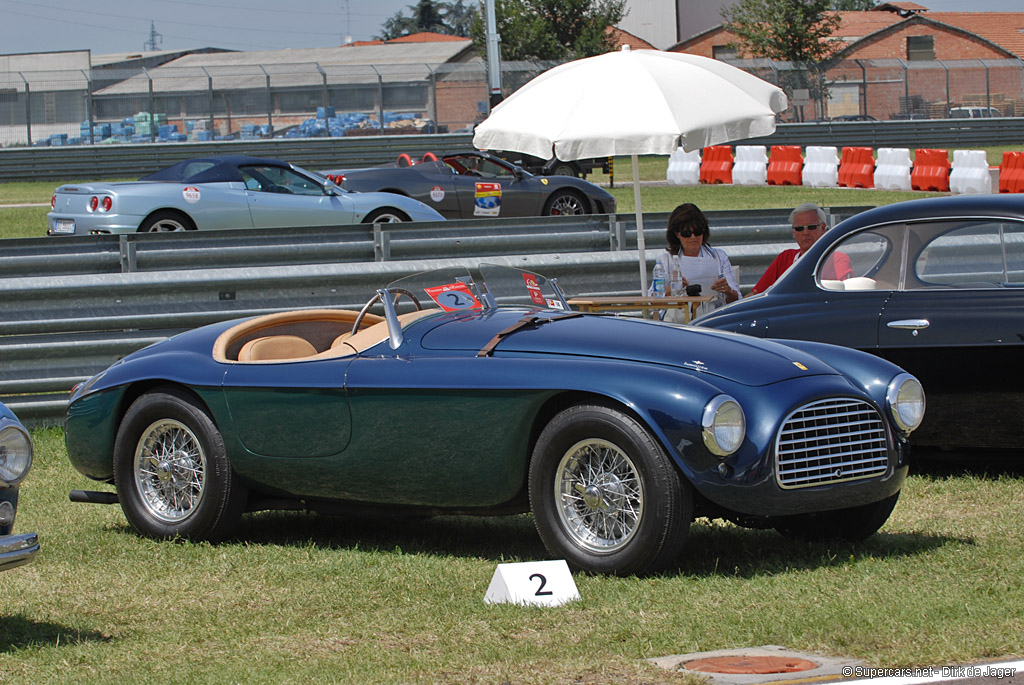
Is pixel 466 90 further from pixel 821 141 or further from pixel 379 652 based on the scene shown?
pixel 379 652

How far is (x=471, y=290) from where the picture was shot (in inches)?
243

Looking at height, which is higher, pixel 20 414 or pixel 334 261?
pixel 334 261

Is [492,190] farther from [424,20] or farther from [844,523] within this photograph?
[424,20]

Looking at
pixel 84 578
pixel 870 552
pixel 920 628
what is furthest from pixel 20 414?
pixel 920 628

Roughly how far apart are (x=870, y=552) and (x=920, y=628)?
1.25 metres

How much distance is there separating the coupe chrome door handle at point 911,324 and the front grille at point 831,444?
1604mm

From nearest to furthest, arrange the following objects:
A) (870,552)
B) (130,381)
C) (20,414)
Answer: (870,552) → (130,381) → (20,414)

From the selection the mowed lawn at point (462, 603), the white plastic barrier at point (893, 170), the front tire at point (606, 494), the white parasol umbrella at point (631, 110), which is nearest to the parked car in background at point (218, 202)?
the white parasol umbrella at point (631, 110)

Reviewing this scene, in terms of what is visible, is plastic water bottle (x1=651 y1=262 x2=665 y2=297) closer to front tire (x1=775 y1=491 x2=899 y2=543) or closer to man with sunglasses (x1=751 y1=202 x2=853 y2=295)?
man with sunglasses (x1=751 y1=202 x2=853 y2=295)

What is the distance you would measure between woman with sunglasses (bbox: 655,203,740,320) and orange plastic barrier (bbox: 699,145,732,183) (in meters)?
22.9

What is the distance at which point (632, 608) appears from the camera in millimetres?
4742

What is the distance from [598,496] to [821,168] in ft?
85.8

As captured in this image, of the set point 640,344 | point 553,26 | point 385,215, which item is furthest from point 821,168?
point 553,26

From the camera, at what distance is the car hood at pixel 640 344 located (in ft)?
17.3
